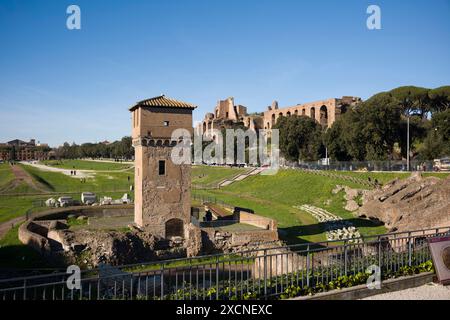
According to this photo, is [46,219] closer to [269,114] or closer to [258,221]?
[258,221]

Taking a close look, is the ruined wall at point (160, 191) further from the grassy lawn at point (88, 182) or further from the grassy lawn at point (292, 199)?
the grassy lawn at point (88, 182)

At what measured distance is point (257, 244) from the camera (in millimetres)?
23609

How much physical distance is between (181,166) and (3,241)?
11261 mm

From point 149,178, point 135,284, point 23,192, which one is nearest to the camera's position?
point 135,284

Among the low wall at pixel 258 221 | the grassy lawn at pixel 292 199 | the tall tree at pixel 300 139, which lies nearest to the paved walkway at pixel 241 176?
the grassy lawn at pixel 292 199

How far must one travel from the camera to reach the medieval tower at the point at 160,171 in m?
24.9

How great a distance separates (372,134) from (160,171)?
26040 mm

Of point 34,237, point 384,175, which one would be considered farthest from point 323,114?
point 34,237

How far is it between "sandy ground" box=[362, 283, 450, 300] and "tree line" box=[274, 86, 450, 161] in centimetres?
3382

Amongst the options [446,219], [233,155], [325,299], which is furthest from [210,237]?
[233,155]

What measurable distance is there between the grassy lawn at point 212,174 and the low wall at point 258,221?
31.4 metres

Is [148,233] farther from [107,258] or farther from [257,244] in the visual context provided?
[257,244]

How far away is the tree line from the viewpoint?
41.9 meters


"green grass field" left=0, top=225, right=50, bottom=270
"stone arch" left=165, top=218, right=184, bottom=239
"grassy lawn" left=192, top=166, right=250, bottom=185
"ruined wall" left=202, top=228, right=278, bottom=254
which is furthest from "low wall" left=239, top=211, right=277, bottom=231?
"grassy lawn" left=192, top=166, right=250, bottom=185
